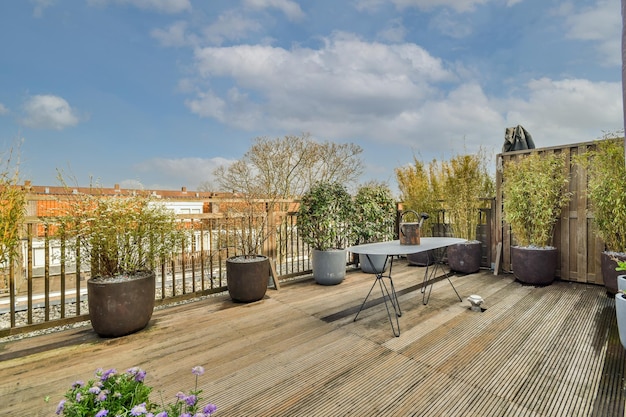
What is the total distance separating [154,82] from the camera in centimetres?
627

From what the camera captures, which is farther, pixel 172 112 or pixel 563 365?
pixel 172 112

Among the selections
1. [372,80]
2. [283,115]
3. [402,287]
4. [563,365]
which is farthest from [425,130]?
[563,365]

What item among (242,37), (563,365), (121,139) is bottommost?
(563,365)

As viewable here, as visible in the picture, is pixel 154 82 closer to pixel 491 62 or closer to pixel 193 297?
pixel 193 297

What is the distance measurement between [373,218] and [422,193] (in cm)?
137

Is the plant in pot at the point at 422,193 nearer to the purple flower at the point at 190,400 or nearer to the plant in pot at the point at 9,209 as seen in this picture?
the purple flower at the point at 190,400

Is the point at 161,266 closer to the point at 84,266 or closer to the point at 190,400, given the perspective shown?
the point at 84,266

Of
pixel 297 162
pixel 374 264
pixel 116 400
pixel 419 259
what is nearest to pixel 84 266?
pixel 116 400

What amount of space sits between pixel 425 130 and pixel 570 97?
2555 millimetres

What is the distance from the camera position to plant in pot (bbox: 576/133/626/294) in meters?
3.31

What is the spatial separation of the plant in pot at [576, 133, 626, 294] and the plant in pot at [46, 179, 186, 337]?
16.6ft

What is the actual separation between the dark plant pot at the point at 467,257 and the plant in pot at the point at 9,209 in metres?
5.53

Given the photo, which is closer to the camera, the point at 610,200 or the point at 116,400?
the point at 116,400

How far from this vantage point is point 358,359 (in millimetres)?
2090
